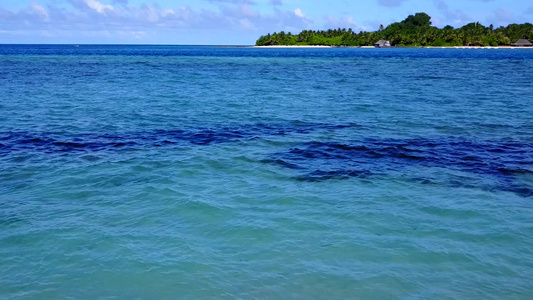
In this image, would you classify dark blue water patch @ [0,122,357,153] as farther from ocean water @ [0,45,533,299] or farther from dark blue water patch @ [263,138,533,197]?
dark blue water patch @ [263,138,533,197]

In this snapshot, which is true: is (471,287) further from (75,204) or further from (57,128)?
(57,128)

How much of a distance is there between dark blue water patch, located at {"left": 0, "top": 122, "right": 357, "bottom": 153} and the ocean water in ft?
0.40

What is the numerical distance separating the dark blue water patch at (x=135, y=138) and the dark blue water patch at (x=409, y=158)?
3566mm

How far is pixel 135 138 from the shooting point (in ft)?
64.6

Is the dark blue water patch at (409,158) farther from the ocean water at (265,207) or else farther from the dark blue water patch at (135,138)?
the dark blue water patch at (135,138)

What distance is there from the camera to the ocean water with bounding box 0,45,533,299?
8352 millimetres

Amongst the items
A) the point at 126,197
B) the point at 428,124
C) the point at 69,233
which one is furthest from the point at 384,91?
the point at 69,233

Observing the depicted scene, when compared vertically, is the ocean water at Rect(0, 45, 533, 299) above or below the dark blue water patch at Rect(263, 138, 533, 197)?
below

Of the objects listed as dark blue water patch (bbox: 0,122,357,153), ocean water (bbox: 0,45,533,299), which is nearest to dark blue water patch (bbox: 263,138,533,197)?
ocean water (bbox: 0,45,533,299)

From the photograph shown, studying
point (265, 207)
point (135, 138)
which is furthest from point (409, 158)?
point (135, 138)

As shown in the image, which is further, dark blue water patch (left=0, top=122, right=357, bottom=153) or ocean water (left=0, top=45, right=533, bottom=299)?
dark blue water patch (left=0, top=122, right=357, bottom=153)

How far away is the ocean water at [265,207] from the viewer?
8.35 m

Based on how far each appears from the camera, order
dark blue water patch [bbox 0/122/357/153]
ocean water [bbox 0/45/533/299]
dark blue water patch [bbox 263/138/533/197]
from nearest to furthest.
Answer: ocean water [bbox 0/45/533/299] < dark blue water patch [bbox 263/138/533/197] < dark blue water patch [bbox 0/122/357/153]

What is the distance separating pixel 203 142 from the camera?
18.9m
